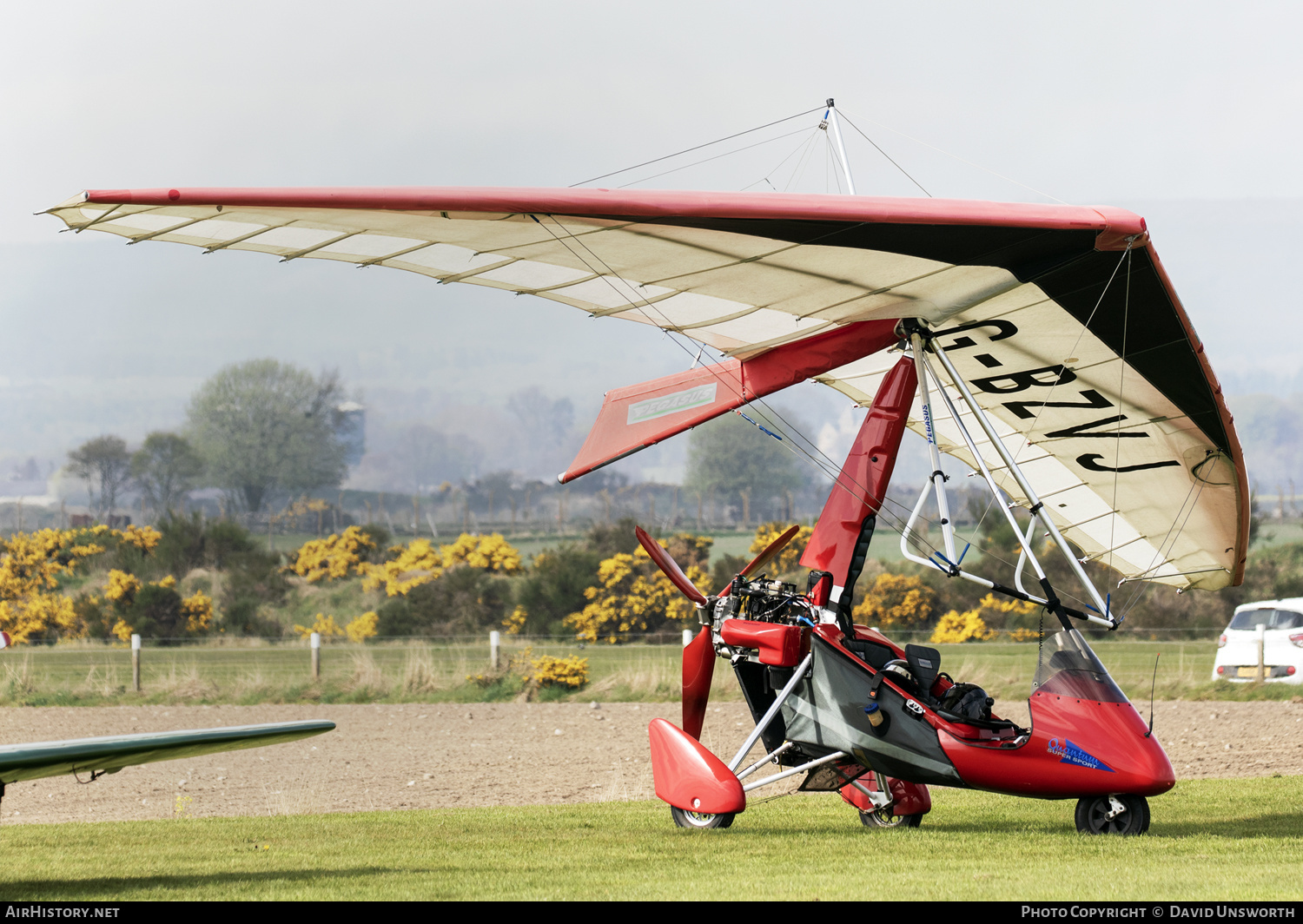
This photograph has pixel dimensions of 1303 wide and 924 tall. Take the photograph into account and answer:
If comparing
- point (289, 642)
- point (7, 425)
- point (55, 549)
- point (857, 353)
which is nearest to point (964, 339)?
point (857, 353)

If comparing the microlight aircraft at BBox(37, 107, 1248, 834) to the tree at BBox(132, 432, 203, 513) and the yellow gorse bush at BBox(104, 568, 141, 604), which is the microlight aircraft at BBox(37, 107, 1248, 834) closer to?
Result: the yellow gorse bush at BBox(104, 568, 141, 604)

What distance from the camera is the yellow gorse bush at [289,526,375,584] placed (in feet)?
149

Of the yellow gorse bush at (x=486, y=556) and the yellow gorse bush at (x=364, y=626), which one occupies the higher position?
the yellow gorse bush at (x=486, y=556)

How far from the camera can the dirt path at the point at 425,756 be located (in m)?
12.9

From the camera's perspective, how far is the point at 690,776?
369 inches

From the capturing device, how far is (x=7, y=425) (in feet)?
589

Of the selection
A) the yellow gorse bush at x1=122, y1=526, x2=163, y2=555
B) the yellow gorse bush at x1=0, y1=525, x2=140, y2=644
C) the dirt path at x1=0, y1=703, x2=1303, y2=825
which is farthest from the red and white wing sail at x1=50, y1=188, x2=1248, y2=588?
the yellow gorse bush at x1=122, y1=526, x2=163, y2=555

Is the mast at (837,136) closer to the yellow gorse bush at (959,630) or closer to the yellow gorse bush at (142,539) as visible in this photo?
the yellow gorse bush at (959,630)

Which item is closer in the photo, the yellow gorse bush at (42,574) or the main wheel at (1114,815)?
the main wheel at (1114,815)

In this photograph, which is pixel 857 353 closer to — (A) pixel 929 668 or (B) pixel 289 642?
(A) pixel 929 668

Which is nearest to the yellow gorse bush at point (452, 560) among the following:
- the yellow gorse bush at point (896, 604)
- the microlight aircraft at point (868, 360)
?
the yellow gorse bush at point (896, 604)

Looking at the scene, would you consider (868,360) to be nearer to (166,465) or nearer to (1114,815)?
(1114,815)

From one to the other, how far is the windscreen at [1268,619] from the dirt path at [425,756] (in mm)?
3326

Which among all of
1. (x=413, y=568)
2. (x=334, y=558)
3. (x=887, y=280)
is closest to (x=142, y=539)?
(x=334, y=558)
